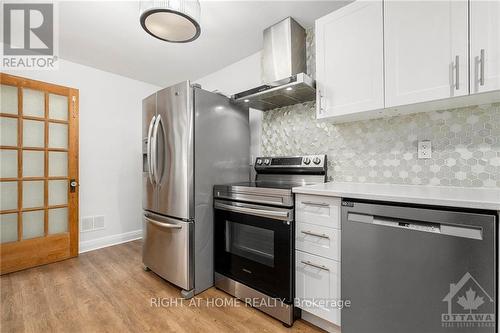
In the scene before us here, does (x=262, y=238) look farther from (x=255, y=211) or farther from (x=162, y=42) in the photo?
(x=162, y=42)

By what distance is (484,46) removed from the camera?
1158 millimetres

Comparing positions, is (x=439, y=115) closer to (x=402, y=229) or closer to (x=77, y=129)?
(x=402, y=229)

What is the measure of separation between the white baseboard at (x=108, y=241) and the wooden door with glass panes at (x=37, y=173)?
209 mm

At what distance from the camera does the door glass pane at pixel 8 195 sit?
7.84 ft

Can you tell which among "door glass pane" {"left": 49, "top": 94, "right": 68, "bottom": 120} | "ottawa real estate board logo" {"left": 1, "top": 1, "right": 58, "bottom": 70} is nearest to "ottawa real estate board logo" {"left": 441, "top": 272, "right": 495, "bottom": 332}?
"ottawa real estate board logo" {"left": 1, "top": 1, "right": 58, "bottom": 70}

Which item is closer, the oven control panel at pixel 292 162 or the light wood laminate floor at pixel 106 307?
the light wood laminate floor at pixel 106 307

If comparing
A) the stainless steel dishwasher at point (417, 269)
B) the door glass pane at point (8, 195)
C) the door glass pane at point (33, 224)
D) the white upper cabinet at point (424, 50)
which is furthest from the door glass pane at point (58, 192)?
the white upper cabinet at point (424, 50)

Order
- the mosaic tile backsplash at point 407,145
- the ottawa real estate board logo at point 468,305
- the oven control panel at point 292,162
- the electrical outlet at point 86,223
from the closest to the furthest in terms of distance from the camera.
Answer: the ottawa real estate board logo at point 468,305, the mosaic tile backsplash at point 407,145, the oven control panel at point 292,162, the electrical outlet at point 86,223

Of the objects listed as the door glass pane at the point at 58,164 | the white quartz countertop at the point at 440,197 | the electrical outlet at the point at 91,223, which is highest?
the door glass pane at the point at 58,164

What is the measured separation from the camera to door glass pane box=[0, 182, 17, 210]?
94.0 inches

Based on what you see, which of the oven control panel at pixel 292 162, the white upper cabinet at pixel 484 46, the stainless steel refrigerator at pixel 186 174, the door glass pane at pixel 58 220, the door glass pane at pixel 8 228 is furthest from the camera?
the door glass pane at pixel 58 220

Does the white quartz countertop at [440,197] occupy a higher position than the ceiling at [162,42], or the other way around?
the ceiling at [162,42]

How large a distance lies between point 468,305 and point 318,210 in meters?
0.79

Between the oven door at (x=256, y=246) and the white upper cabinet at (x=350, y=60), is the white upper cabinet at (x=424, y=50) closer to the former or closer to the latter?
the white upper cabinet at (x=350, y=60)
